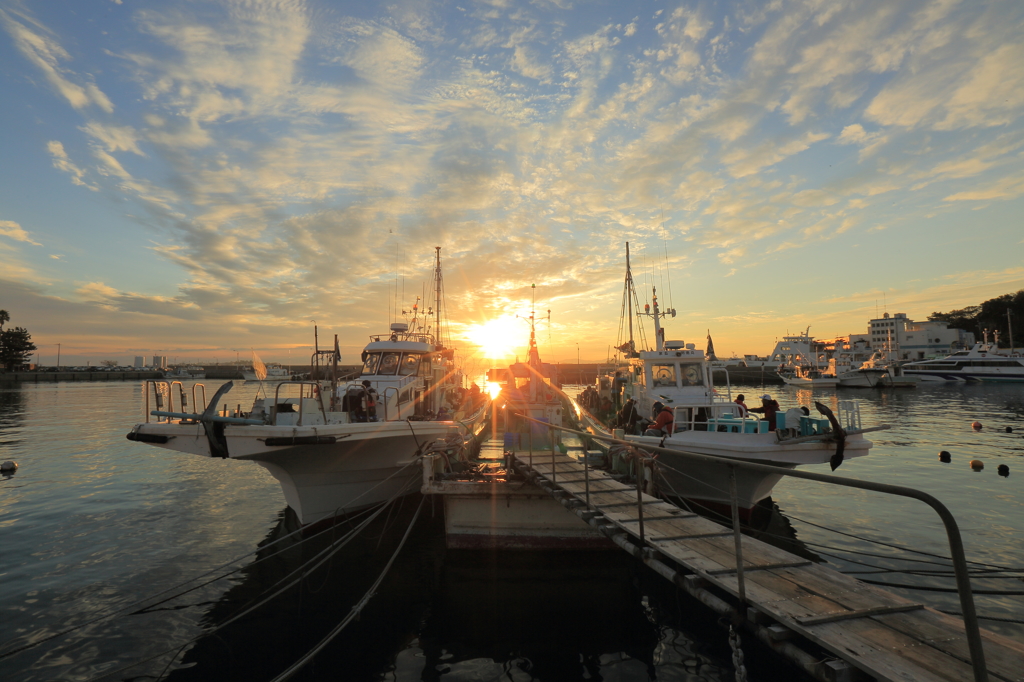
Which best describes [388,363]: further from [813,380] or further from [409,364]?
[813,380]

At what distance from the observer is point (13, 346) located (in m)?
93.8

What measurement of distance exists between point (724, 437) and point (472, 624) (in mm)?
7716

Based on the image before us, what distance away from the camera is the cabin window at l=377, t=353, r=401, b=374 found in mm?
15508

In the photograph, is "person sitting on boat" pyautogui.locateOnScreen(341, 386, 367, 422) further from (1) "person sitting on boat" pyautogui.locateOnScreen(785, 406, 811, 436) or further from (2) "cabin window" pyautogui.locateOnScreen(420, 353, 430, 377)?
(1) "person sitting on boat" pyautogui.locateOnScreen(785, 406, 811, 436)

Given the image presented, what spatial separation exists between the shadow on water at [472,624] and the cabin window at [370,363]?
5.97 metres

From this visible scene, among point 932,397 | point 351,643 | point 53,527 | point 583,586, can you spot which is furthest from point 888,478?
point 932,397

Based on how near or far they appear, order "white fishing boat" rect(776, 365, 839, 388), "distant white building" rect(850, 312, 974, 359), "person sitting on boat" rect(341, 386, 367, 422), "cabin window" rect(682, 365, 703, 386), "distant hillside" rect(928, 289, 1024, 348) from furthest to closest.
→ "distant white building" rect(850, 312, 974, 359)
"distant hillside" rect(928, 289, 1024, 348)
"white fishing boat" rect(776, 365, 839, 388)
"cabin window" rect(682, 365, 703, 386)
"person sitting on boat" rect(341, 386, 367, 422)

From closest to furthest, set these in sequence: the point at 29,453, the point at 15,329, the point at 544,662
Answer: the point at 544,662 → the point at 29,453 → the point at 15,329

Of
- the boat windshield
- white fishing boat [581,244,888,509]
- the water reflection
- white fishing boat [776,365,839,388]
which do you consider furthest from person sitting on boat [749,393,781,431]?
white fishing boat [776,365,839,388]

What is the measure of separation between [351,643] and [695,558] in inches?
230

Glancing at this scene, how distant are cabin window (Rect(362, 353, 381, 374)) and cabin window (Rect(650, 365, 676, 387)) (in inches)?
375

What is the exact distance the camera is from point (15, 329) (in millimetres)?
94188

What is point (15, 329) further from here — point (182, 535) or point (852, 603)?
point (852, 603)

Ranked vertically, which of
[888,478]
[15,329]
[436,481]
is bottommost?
[888,478]
